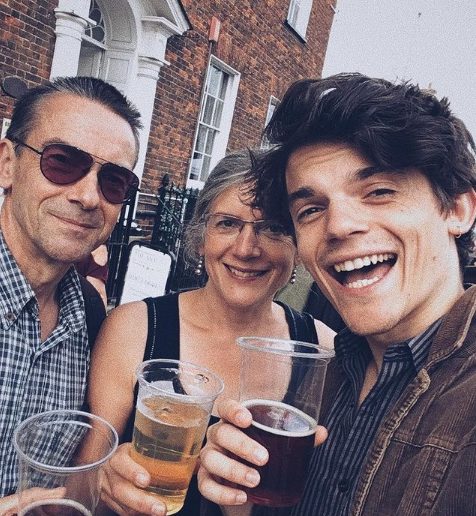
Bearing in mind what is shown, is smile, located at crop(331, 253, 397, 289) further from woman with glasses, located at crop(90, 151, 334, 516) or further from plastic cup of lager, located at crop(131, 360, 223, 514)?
woman with glasses, located at crop(90, 151, 334, 516)

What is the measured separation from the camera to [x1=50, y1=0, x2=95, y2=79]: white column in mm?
5859

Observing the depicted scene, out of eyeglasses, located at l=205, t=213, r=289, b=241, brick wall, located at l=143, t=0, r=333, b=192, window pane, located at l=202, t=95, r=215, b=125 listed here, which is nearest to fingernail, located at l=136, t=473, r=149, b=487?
eyeglasses, located at l=205, t=213, r=289, b=241

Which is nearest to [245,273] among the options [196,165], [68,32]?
[68,32]

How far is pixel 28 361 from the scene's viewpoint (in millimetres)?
1715

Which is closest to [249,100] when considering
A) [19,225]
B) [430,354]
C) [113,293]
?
[113,293]

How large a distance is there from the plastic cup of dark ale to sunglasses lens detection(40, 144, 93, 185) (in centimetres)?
115

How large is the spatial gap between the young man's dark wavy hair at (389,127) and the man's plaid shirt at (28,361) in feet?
3.77

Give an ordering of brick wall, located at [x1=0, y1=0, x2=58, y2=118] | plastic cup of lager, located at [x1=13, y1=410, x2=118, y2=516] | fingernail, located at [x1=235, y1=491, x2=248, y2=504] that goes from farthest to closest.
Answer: brick wall, located at [x1=0, y1=0, x2=58, y2=118]
fingernail, located at [x1=235, y1=491, x2=248, y2=504]
plastic cup of lager, located at [x1=13, y1=410, x2=118, y2=516]

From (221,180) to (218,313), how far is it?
662 millimetres

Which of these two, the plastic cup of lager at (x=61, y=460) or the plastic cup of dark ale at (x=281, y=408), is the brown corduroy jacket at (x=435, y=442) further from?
the plastic cup of lager at (x=61, y=460)

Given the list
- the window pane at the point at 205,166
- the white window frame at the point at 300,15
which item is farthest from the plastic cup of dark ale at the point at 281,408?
the white window frame at the point at 300,15

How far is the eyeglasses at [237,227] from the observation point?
222 centimetres

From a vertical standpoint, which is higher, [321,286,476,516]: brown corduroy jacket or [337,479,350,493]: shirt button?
[321,286,476,516]: brown corduroy jacket

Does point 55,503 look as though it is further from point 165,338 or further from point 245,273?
point 245,273
